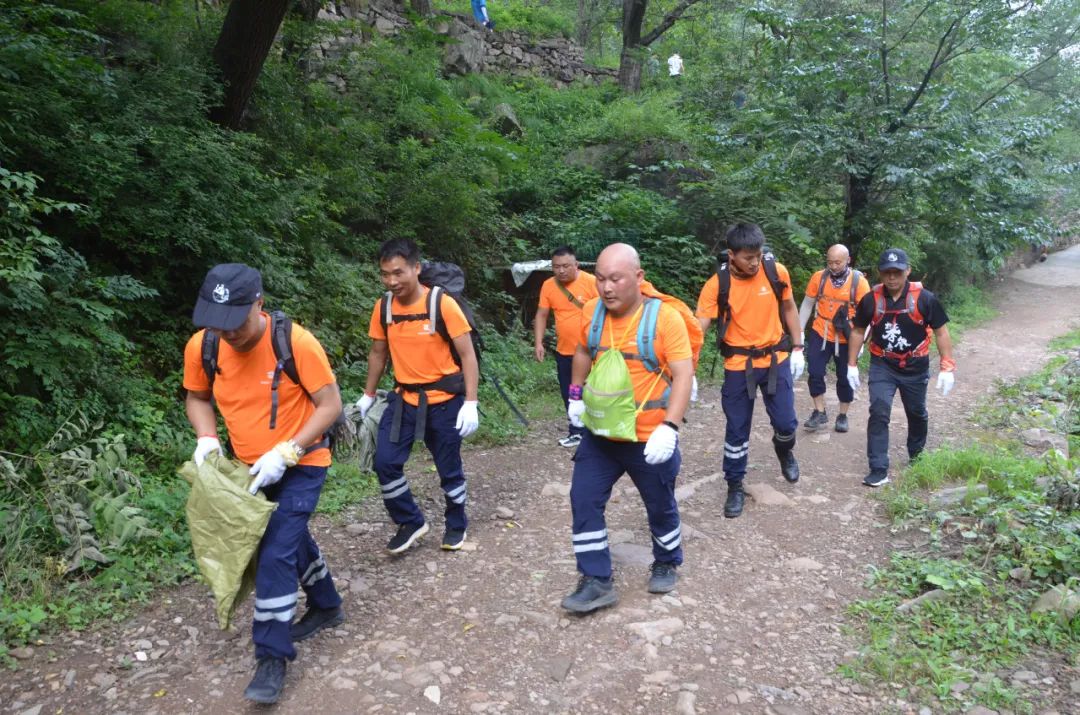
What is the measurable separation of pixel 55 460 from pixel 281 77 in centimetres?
593

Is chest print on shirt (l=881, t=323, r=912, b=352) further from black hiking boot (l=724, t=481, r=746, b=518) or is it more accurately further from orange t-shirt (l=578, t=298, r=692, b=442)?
orange t-shirt (l=578, t=298, r=692, b=442)

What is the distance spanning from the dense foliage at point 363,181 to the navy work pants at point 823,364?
312 centimetres

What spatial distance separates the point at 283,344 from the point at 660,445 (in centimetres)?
185

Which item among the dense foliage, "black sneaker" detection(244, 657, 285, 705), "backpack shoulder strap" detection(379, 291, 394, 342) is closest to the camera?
"black sneaker" detection(244, 657, 285, 705)

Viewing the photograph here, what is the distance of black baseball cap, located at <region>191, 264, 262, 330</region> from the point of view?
3.12m

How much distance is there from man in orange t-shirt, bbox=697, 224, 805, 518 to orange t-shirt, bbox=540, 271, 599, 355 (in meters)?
1.61

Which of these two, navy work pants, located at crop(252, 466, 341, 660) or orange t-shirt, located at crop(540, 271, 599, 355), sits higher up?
orange t-shirt, located at crop(540, 271, 599, 355)

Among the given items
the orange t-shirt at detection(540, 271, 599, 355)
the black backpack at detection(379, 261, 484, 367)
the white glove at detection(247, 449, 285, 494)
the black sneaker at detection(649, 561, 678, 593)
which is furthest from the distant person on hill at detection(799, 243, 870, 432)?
the white glove at detection(247, 449, 285, 494)

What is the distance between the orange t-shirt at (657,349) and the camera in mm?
3826

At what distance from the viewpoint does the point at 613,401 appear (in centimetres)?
376

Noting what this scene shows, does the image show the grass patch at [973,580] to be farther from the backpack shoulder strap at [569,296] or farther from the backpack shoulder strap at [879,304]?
the backpack shoulder strap at [569,296]

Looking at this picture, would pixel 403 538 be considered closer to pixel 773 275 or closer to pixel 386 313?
pixel 386 313

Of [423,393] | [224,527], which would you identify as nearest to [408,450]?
[423,393]

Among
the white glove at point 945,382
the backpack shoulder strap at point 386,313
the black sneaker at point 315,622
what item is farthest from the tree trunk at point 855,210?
the black sneaker at point 315,622
